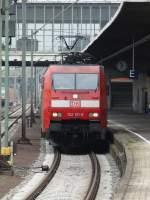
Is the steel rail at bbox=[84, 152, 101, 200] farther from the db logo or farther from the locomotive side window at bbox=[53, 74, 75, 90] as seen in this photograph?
the locomotive side window at bbox=[53, 74, 75, 90]

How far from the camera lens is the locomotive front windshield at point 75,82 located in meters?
24.9

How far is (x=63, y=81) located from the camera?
25.1 metres

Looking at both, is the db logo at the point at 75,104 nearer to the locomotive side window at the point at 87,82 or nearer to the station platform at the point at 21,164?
the locomotive side window at the point at 87,82

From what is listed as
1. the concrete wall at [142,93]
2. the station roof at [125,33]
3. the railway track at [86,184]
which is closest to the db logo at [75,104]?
the railway track at [86,184]

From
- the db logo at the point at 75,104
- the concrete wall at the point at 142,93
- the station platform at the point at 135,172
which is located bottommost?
the concrete wall at the point at 142,93

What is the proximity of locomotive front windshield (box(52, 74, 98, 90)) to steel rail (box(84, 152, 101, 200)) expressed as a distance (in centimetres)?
264

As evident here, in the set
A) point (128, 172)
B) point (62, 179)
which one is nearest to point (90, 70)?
point (62, 179)

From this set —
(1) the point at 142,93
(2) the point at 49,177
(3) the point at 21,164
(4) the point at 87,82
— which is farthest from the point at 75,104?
(1) the point at 142,93

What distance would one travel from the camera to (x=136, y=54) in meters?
54.1

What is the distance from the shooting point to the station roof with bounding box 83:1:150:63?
94.1 feet

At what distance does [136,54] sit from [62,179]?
36629mm

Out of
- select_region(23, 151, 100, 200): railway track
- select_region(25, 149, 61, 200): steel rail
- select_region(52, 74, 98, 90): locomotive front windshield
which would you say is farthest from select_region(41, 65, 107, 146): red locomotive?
select_region(23, 151, 100, 200): railway track

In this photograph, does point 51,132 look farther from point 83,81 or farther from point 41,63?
point 41,63

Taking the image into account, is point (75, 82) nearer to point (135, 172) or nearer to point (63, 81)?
point (63, 81)
